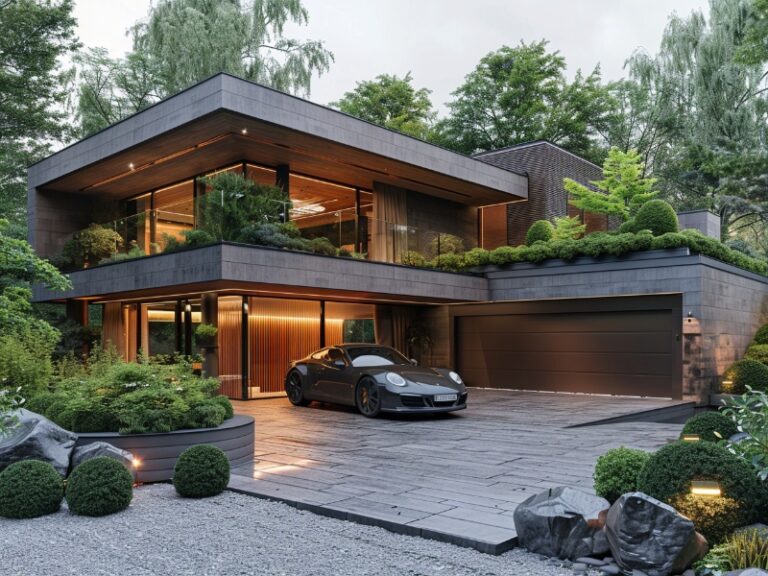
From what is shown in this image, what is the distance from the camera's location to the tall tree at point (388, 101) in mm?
35281

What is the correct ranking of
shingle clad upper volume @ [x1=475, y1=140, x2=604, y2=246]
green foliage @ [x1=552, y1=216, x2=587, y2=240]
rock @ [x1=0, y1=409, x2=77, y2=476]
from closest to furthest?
rock @ [x1=0, y1=409, x2=77, y2=476]
green foliage @ [x1=552, y1=216, x2=587, y2=240]
shingle clad upper volume @ [x1=475, y1=140, x2=604, y2=246]

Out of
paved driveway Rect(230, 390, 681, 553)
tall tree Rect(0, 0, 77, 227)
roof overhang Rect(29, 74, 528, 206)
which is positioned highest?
tall tree Rect(0, 0, 77, 227)

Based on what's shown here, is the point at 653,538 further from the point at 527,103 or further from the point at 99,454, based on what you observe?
the point at 527,103

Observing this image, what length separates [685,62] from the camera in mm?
26625

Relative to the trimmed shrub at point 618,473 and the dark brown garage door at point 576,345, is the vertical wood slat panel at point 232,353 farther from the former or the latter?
the trimmed shrub at point 618,473

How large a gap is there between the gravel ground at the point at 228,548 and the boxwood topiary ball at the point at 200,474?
1.28ft

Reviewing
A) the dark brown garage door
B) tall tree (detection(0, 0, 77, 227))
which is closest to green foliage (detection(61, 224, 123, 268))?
tall tree (detection(0, 0, 77, 227))

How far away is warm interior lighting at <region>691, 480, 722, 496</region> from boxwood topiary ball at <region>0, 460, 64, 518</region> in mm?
4826

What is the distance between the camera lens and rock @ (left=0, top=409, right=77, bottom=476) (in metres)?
6.05

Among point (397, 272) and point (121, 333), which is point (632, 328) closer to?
point (397, 272)

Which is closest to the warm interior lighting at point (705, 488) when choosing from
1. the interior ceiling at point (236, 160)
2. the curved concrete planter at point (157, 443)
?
the curved concrete planter at point (157, 443)

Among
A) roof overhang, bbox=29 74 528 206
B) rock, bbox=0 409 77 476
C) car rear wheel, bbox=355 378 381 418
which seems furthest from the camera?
roof overhang, bbox=29 74 528 206

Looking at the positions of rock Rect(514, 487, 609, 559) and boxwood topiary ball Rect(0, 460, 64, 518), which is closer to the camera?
rock Rect(514, 487, 609, 559)

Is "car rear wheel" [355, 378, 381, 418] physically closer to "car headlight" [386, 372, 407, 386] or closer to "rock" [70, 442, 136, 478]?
"car headlight" [386, 372, 407, 386]
